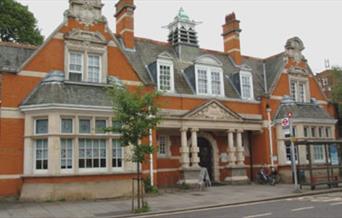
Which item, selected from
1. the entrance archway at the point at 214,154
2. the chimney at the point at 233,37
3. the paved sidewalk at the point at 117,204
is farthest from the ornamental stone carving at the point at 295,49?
the paved sidewalk at the point at 117,204

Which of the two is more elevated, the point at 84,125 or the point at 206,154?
the point at 84,125

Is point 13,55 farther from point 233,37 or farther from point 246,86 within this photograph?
point 233,37

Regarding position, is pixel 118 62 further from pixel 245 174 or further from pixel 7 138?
pixel 245 174

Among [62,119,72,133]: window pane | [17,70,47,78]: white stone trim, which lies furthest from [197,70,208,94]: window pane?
[17,70,47,78]: white stone trim

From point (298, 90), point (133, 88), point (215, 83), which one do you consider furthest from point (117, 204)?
point (298, 90)

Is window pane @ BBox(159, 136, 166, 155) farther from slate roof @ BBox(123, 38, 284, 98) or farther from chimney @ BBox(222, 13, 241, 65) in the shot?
chimney @ BBox(222, 13, 241, 65)

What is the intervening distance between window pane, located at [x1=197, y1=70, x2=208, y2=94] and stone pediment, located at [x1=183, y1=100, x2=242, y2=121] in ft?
3.87

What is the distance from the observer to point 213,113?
23.4 metres

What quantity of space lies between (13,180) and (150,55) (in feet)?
38.5

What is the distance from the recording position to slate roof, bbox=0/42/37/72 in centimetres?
1833

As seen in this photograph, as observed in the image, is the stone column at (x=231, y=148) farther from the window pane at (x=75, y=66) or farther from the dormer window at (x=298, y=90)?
the window pane at (x=75, y=66)

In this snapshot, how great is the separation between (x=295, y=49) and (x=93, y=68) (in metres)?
16.5

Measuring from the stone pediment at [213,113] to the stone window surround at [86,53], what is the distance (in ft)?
19.0

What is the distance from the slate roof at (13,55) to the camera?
18.3 metres
